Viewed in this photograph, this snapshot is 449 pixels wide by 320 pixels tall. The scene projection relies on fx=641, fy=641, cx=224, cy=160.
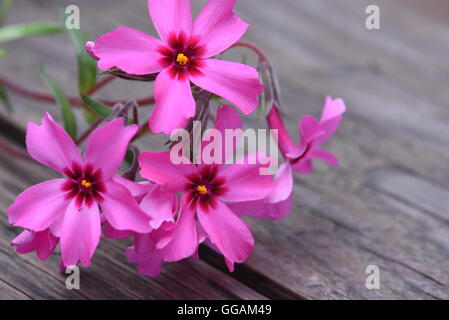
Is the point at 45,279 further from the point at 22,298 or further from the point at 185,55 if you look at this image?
the point at 185,55

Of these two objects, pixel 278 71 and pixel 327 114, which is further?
pixel 278 71

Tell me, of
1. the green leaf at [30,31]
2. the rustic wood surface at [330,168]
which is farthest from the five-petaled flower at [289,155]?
the green leaf at [30,31]

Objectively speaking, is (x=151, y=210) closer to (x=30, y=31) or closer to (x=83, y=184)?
(x=83, y=184)

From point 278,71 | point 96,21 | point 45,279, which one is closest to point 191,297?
point 45,279

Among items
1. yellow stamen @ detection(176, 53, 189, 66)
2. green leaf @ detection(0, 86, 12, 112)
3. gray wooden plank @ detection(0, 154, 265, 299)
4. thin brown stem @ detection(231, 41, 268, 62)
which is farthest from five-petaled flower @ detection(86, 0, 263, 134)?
green leaf @ detection(0, 86, 12, 112)

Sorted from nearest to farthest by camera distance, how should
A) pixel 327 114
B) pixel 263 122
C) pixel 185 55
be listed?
pixel 185 55 < pixel 327 114 < pixel 263 122

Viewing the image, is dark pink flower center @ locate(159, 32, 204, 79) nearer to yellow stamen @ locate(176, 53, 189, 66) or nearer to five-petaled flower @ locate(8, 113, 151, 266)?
yellow stamen @ locate(176, 53, 189, 66)
